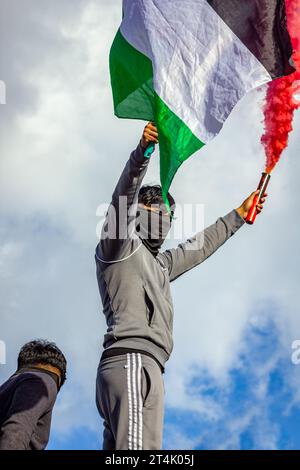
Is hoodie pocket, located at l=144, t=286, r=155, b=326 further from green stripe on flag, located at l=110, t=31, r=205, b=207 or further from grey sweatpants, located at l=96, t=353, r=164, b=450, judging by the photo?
green stripe on flag, located at l=110, t=31, r=205, b=207

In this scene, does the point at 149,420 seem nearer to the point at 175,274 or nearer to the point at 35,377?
the point at 35,377

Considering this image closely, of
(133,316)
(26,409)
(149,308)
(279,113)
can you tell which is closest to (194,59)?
(279,113)

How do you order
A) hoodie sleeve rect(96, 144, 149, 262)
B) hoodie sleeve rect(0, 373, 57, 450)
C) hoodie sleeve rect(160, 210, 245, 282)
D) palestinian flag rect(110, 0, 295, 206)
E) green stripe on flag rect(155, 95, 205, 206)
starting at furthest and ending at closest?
hoodie sleeve rect(160, 210, 245, 282) → palestinian flag rect(110, 0, 295, 206) → green stripe on flag rect(155, 95, 205, 206) → hoodie sleeve rect(96, 144, 149, 262) → hoodie sleeve rect(0, 373, 57, 450)

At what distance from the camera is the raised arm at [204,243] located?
6555 millimetres

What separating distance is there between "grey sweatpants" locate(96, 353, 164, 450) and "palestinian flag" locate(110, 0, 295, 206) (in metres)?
1.51

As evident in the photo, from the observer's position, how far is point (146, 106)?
598cm

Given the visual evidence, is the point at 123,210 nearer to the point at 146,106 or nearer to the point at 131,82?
the point at 146,106

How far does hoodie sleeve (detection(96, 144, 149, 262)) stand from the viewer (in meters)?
5.16

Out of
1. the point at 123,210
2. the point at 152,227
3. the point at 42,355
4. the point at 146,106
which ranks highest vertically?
the point at 146,106

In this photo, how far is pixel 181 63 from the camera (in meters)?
5.94

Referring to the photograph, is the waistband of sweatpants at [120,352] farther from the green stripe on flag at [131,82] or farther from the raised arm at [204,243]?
the green stripe on flag at [131,82]

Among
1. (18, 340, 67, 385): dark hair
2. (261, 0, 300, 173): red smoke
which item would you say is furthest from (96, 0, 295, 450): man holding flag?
(18, 340, 67, 385): dark hair

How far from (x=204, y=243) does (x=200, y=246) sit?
0.07 metres
